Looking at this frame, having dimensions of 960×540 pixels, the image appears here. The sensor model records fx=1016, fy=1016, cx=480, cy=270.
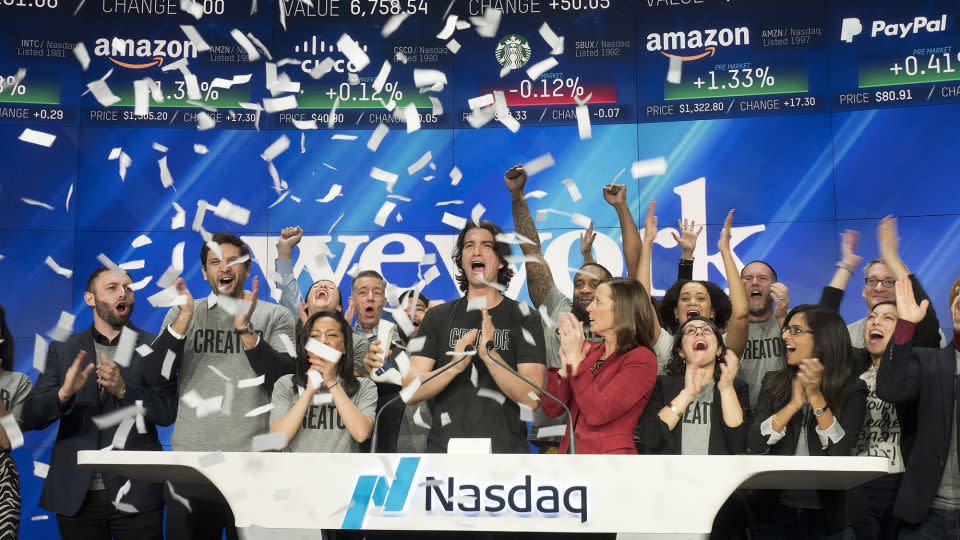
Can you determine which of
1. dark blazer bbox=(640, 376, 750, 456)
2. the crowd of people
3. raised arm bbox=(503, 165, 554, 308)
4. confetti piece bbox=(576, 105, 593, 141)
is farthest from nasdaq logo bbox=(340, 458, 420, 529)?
confetti piece bbox=(576, 105, 593, 141)

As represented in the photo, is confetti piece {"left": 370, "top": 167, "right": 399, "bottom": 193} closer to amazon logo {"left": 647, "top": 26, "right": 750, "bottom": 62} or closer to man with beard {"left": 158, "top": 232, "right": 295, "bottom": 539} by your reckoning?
amazon logo {"left": 647, "top": 26, "right": 750, "bottom": 62}

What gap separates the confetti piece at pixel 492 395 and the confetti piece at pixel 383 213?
2767 millimetres

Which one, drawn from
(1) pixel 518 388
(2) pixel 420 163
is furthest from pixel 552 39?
(1) pixel 518 388

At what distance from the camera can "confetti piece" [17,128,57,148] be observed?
5883mm

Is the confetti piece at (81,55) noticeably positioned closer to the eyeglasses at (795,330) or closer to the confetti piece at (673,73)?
the confetti piece at (673,73)

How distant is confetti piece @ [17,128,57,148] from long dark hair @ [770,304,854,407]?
14.3 ft

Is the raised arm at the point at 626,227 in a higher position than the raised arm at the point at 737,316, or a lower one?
higher

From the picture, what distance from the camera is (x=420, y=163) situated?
5.93m

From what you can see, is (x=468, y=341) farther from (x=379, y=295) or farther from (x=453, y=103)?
(x=453, y=103)

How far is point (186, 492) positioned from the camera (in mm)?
3168

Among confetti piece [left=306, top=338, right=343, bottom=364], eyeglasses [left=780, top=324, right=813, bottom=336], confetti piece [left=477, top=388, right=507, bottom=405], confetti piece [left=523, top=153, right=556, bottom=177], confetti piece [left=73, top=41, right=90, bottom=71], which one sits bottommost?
confetti piece [left=477, top=388, right=507, bottom=405]

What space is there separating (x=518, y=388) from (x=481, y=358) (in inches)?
5.9

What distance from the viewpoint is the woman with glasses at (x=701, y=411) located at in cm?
325

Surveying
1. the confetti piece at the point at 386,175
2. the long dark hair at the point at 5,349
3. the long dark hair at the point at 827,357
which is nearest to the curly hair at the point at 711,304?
the long dark hair at the point at 827,357
